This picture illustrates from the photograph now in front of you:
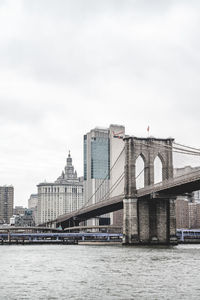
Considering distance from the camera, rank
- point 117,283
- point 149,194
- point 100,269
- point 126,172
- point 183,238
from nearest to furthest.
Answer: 1. point 117,283
2. point 100,269
3. point 149,194
4. point 126,172
5. point 183,238

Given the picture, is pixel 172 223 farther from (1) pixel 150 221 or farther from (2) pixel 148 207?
(2) pixel 148 207

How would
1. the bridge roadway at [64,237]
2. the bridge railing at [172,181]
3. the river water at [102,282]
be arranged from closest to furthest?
the river water at [102,282]
the bridge railing at [172,181]
the bridge roadway at [64,237]

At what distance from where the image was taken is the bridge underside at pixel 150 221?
7925 centimetres

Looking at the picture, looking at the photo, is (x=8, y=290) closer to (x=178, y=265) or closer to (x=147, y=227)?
(x=178, y=265)

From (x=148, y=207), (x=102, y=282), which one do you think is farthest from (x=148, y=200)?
(x=102, y=282)

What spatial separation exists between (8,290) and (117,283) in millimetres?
5927

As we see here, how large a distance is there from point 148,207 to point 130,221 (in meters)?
3.91

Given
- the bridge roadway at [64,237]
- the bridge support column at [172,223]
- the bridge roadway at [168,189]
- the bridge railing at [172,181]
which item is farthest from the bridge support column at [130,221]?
the bridge roadway at [64,237]

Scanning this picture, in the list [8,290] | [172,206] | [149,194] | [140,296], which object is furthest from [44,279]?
[172,206]

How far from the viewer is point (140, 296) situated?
2445cm

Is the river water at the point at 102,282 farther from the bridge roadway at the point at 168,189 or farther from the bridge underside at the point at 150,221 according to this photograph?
the bridge underside at the point at 150,221

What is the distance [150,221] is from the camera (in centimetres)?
8175

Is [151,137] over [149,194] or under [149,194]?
over

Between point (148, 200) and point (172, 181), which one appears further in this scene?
point (148, 200)
